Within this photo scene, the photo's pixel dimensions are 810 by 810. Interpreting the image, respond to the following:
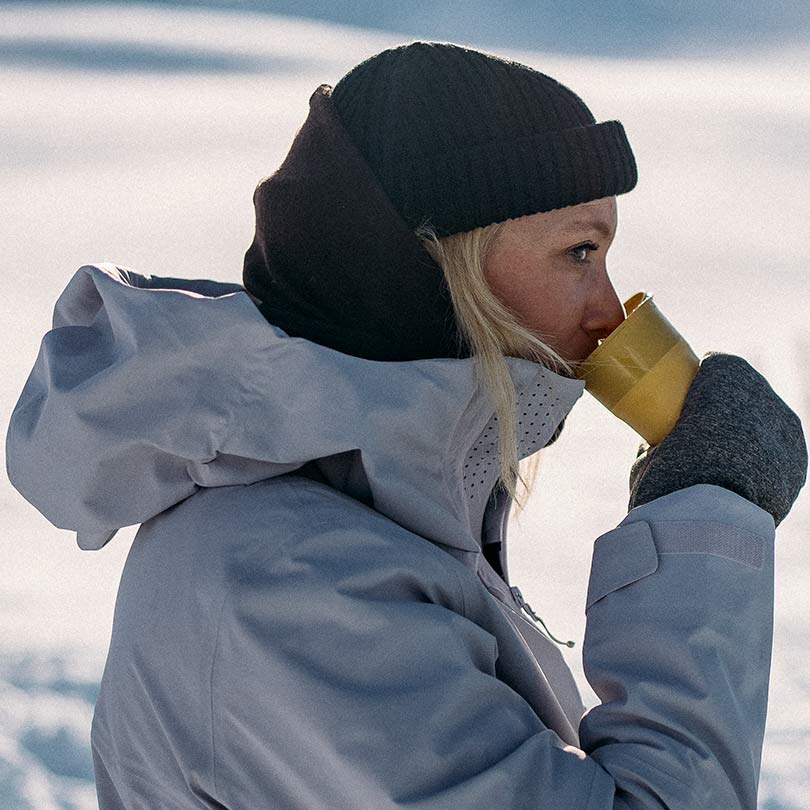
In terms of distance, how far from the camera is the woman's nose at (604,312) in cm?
178

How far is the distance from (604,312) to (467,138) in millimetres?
331

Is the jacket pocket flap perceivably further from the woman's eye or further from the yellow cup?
the woman's eye

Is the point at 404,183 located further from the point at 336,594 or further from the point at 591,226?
the point at 336,594

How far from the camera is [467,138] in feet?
5.47

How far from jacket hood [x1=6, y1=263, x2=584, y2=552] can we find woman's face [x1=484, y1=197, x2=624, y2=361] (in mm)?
201

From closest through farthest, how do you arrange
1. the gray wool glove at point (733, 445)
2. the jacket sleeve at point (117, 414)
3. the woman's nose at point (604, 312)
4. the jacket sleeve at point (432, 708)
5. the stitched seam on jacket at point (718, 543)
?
the jacket sleeve at point (432, 708) < the jacket sleeve at point (117, 414) < the stitched seam on jacket at point (718, 543) < the gray wool glove at point (733, 445) < the woman's nose at point (604, 312)

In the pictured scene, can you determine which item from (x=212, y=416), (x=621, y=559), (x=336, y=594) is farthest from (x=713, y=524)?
(x=212, y=416)

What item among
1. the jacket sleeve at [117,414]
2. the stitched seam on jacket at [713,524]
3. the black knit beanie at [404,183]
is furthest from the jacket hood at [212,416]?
the stitched seam on jacket at [713,524]

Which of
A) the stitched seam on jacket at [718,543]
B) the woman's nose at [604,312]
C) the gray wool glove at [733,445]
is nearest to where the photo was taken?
the stitched seam on jacket at [718,543]

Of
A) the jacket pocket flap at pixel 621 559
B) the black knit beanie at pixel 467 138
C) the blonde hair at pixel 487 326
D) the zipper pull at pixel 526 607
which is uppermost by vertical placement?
the black knit beanie at pixel 467 138

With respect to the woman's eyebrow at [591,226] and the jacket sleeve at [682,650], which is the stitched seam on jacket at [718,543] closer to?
the jacket sleeve at [682,650]

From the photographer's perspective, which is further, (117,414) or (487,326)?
(487,326)

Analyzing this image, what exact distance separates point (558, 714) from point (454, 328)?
513mm

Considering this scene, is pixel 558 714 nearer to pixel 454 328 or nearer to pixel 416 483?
pixel 416 483
